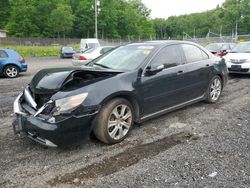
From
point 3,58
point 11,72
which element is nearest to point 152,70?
point 11,72

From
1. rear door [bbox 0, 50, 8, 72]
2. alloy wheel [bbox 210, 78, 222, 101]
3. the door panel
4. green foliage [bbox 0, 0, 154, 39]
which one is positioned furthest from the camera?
green foliage [bbox 0, 0, 154, 39]

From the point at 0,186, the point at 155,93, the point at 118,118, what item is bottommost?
the point at 0,186

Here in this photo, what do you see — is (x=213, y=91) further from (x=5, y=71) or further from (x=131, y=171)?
(x=5, y=71)

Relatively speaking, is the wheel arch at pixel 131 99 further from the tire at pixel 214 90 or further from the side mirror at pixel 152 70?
the tire at pixel 214 90

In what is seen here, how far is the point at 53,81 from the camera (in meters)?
4.09

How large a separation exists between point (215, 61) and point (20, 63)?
934 centimetres

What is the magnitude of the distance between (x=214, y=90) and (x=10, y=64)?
9380mm

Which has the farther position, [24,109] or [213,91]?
[213,91]

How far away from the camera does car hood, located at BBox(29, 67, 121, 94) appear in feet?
13.0

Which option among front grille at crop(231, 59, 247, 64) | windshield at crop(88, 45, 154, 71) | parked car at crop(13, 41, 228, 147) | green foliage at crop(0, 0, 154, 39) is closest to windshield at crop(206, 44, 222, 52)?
front grille at crop(231, 59, 247, 64)

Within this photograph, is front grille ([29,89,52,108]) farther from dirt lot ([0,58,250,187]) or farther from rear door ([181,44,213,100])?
rear door ([181,44,213,100])

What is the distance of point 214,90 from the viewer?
255 inches

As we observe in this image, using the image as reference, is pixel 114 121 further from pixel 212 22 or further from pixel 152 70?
pixel 212 22

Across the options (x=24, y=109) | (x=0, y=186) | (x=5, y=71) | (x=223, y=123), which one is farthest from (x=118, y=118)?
(x=5, y=71)
